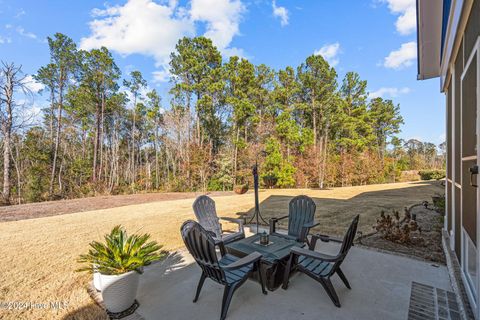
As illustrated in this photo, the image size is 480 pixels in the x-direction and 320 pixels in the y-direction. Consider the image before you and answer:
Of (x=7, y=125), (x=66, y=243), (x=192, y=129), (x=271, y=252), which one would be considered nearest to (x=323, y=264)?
(x=271, y=252)

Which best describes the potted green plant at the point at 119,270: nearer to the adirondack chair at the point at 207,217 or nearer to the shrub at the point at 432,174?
the adirondack chair at the point at 207,217

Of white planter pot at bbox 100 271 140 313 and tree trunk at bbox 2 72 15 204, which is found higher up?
tree trunk at bbox 2 72 15 204

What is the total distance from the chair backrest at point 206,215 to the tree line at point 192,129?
10.1m

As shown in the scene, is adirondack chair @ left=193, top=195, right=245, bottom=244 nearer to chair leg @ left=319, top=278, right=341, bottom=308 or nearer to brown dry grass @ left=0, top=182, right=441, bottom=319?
brown dry grass @ left=0, top=182, right=441, bottom=319

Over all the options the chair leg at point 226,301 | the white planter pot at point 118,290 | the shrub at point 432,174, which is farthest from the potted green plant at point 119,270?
the shrub at point 432,174

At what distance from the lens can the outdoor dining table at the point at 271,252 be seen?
7.65 feet

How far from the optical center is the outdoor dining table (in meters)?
2.33

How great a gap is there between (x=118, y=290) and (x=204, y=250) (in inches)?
34.7

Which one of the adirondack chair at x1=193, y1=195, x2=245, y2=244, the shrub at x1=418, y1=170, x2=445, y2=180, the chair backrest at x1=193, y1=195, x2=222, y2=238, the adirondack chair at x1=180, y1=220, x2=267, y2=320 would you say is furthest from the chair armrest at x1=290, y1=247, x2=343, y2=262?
the shrub at x1=418, y1=170, x2=445, y2=180

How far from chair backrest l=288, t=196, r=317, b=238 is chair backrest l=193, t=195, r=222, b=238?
4.02 feet

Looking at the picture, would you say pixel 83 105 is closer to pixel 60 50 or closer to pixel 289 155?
pixel 60 50

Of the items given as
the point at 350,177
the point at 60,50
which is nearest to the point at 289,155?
the point at 350,177

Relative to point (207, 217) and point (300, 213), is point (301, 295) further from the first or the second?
point (207, 217)

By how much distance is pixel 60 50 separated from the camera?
13617 mm
